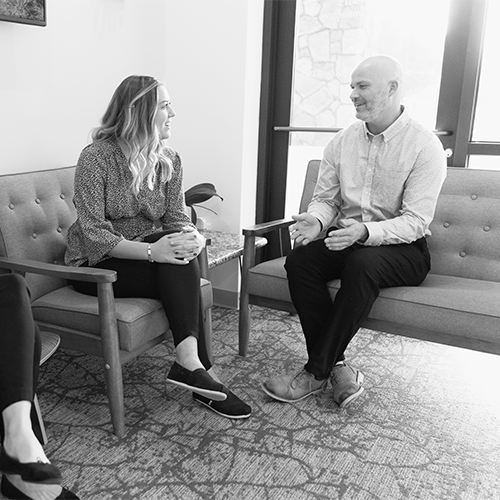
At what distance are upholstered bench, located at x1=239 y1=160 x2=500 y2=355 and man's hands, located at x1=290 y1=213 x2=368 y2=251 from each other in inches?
5.9

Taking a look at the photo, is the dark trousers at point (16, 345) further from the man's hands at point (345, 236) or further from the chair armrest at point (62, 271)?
the man's hands at point (345, 236)

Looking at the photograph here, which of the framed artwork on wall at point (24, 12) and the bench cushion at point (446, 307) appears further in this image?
the framed artwork on wall at point (24, 12)

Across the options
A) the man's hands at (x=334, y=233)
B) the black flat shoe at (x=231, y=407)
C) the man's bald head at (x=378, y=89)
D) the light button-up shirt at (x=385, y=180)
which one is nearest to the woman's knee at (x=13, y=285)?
the black flat shoe at (x=231, y=407)

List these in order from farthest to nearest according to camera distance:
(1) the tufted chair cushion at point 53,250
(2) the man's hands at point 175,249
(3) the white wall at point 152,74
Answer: (3) the white wall at point 152,74
(2) the man's hands at point 175,249
(1) the tufted chair cushion at point 53,250

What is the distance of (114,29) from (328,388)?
6.00ft

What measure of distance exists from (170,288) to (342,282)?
1.90 feet

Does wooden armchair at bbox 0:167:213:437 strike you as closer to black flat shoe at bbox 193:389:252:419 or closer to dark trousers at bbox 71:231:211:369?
dark trousers at bbox 71:231:211:369

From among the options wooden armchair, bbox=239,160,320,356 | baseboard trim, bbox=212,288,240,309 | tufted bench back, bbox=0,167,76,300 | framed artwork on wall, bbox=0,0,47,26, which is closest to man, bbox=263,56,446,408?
wooden armchair, bbox=239,160,320,356

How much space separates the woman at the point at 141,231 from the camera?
183 cm

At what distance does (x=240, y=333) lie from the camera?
237 cm

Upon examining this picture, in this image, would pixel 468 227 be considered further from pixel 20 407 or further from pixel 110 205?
pixel 20 407

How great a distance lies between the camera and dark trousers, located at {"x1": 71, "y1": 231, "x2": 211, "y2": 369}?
5.98 feet

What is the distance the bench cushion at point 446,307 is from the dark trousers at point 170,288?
0.51 m

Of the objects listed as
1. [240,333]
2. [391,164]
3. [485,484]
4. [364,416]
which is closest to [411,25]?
[391,164]
